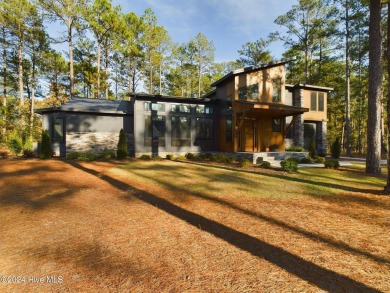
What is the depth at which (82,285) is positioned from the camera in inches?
101

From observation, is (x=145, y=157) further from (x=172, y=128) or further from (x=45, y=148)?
(x=45, y=148)

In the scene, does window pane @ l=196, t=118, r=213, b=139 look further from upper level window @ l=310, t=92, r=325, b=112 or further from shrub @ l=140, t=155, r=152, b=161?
upper level window @ l=310, t=92, r=325, b=112

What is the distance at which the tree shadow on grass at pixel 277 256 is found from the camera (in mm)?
2566

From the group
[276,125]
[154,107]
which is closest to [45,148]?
[154,107]

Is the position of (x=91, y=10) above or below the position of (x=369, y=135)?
above

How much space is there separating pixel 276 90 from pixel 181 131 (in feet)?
28.1

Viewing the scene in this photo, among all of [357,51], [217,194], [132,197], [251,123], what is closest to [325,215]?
[217,194]

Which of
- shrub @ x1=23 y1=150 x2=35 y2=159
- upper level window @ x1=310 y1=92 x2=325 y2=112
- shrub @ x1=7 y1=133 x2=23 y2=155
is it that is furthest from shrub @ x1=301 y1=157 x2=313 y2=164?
shrub @ x1=7 y1=133 x2=23 y2=155

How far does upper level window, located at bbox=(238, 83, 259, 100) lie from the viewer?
1544cm

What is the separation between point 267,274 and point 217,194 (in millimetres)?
3978

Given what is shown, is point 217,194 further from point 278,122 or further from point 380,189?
point 278,122

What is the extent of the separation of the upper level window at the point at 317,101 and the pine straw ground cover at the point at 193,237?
1402 cm

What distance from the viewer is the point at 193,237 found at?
12.7 ft

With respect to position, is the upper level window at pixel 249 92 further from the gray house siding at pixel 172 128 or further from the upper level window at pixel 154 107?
the upper level window at pixel 154 107
